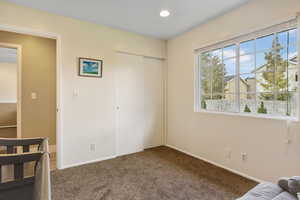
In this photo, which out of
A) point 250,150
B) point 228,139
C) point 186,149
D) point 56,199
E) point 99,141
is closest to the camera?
point 56,199

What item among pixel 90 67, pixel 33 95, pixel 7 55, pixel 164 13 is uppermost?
pixel 164 13

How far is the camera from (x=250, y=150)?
2189mm

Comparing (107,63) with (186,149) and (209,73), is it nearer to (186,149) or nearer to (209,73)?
(209,73)

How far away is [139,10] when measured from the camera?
2387 mm

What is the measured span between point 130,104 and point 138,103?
0.63ft

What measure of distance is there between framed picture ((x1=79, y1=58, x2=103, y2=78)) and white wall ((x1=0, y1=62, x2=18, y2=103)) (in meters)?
3.45

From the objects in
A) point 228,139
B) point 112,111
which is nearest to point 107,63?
point 112,111

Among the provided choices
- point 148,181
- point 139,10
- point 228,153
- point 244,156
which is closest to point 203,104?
point 228,153

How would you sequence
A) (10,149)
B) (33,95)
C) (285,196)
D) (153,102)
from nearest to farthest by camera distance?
(285,196) < (10,149) < (33,95) < (153,102)

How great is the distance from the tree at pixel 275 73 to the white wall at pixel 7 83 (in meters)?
6.01

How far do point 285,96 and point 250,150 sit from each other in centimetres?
81

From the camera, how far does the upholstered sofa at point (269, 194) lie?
3.13 feet

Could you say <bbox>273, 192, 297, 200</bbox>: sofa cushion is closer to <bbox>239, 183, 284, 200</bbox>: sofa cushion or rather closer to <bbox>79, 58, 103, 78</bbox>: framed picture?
<bbox>239, 183, 284, 200</bbox>: sofa cushion

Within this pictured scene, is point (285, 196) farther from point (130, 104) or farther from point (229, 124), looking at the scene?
point (130, 104)
